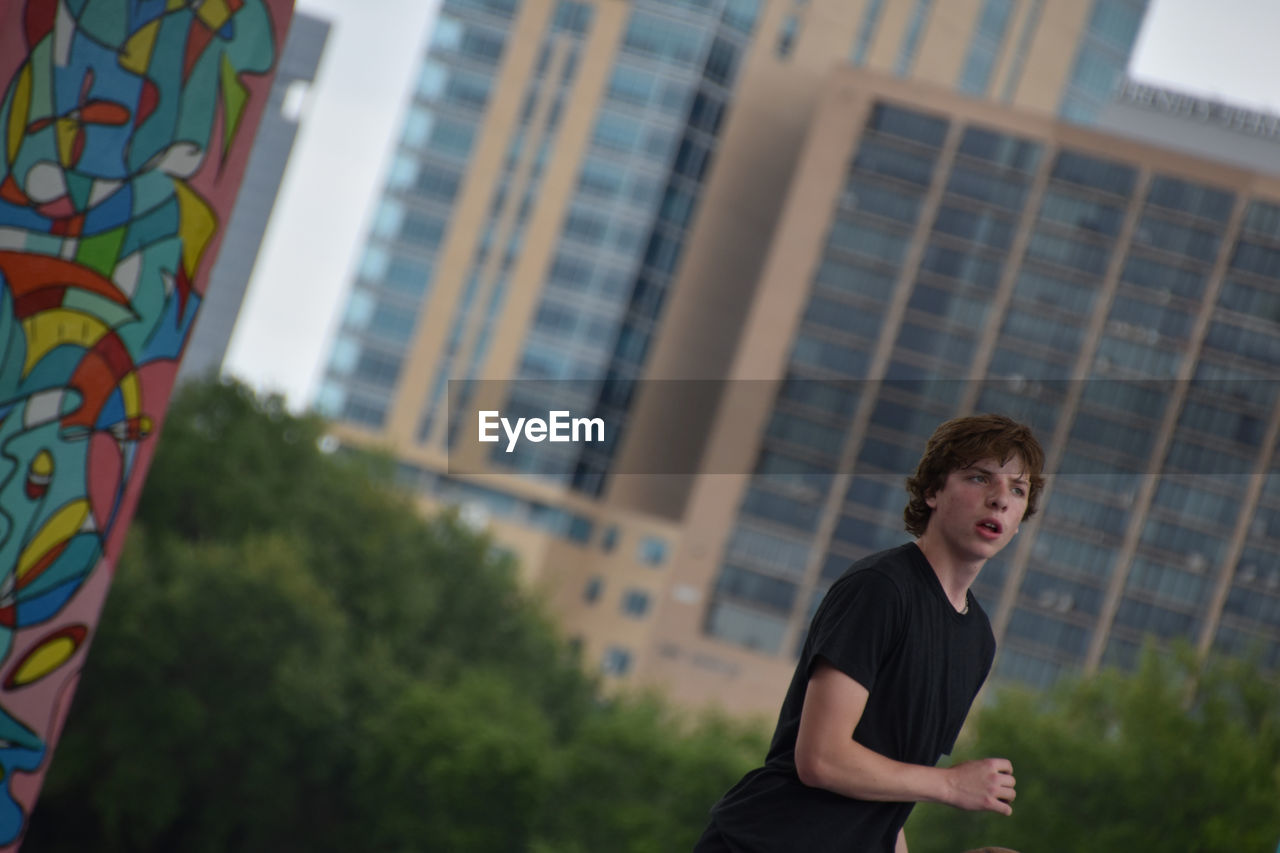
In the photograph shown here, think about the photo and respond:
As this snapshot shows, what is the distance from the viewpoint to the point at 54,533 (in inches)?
112

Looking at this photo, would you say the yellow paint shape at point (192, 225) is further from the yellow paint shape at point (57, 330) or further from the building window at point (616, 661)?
the building window at point (616, 661)

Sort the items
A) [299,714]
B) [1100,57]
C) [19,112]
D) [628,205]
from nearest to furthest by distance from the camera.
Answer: [19,112]
[299,714]
[628,205]
[1100,57]

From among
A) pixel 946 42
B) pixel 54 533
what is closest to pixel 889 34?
pixel 946 42

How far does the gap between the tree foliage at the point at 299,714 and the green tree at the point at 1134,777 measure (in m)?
2.95

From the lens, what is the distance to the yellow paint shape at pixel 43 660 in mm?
2820

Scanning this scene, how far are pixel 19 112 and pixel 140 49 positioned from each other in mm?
259

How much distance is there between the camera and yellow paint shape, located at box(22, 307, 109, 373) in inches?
109

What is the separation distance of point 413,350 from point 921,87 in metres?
12.9

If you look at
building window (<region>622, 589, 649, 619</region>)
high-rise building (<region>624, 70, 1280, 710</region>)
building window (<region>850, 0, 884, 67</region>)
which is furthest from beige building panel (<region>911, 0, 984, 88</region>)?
building window (<region>622, 589, 649, 619</region>)

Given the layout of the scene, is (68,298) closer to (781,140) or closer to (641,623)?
(641,623)

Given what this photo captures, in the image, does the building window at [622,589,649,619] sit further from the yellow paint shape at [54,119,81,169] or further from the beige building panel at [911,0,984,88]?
the yellow paint shape at [54,119,81,169]

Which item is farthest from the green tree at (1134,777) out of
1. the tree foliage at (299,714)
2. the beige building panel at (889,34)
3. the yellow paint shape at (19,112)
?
the beige building panel at (889,34)

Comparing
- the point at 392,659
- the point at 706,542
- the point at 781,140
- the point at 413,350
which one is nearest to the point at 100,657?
the point at 392,659

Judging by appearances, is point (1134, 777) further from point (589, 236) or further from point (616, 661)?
point (589, 236)
